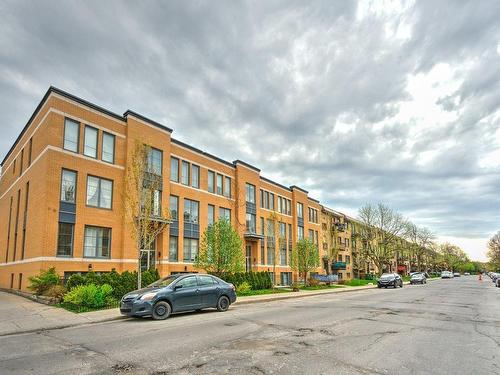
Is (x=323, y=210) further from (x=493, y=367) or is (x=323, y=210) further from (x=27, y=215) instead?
(x=493, y=367)

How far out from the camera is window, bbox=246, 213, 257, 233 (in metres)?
39.2

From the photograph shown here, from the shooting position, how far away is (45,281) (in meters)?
19.0

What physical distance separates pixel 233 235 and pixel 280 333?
15826 mm

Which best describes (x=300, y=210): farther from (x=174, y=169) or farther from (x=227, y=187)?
(x=174, y=169)

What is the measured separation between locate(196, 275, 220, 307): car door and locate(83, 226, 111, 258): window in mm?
11791

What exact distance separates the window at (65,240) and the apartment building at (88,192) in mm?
58

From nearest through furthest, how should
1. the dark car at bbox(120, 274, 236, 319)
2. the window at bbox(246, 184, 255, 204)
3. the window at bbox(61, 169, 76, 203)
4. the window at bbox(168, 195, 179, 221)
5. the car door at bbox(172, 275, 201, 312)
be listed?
the dark car at bbox(120, 274, 236, 319) < the car door at bbox(172, 275, 201, 312) < the window at bbox(61, 169, 76, 203) < the window at bbox(168, 195, 179, 221) < the window at bbox(246, 184, 255, 204)

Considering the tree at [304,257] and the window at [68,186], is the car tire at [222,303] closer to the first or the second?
the window at [68,186]

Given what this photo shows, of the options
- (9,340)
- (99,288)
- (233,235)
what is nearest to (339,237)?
(233,235)

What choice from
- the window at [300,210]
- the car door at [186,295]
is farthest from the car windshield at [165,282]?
the window at [300,210]

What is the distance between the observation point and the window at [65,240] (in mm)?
21906

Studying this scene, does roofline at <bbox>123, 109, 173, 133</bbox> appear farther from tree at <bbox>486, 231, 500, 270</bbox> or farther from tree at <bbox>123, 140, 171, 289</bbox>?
tree at <bbox>486, 231, 500, 270</bbox>

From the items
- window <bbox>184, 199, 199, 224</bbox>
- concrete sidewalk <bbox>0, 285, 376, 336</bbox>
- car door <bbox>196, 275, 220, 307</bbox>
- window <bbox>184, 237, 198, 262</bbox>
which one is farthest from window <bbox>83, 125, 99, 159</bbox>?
car door <bbox>196, 275, 220, 307</bbox>

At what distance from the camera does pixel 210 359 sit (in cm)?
689
